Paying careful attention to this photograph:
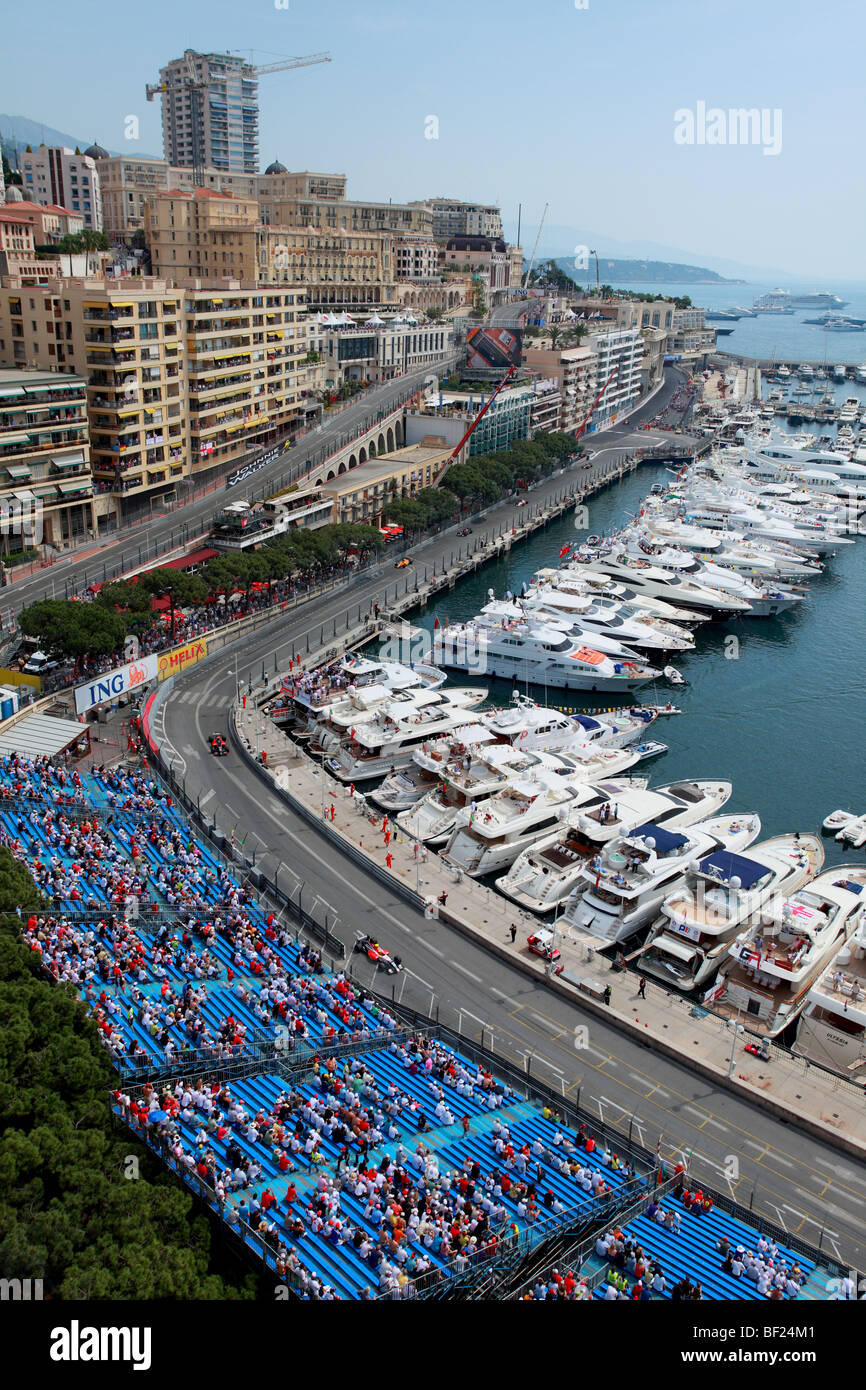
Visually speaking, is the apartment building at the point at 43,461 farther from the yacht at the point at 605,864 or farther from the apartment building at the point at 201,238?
the apartment building at the point at 201,238

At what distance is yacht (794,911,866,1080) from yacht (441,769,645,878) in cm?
1297

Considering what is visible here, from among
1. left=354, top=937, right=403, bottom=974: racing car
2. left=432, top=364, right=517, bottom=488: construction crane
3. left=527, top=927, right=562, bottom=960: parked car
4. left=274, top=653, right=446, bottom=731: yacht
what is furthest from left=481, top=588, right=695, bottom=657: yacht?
left=354, top=937, right=403, bottom=974: racing car

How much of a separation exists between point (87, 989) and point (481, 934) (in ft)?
46.4

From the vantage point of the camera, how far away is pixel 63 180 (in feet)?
578

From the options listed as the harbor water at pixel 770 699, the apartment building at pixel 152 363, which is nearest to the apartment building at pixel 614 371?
the harbor water at pixel 770 699

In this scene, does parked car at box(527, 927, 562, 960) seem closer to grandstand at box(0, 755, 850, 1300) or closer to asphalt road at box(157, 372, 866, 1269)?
asphalt road at box(157, 372, 866, 1269)

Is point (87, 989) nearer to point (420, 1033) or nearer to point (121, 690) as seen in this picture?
point (420, 1033)

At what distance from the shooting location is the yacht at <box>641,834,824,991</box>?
38156 mm

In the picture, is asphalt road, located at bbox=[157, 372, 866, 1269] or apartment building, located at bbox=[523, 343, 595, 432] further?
apartment building, located at bbox=[523, 343, 595, 432]

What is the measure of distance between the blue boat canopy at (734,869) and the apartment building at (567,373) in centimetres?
10468

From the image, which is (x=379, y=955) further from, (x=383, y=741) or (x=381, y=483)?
(x=381, y=483)

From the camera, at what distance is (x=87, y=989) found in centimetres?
2881

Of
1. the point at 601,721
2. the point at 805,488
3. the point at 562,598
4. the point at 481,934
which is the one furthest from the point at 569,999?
the point at 805,488

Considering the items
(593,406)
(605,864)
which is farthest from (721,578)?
(593,406)
